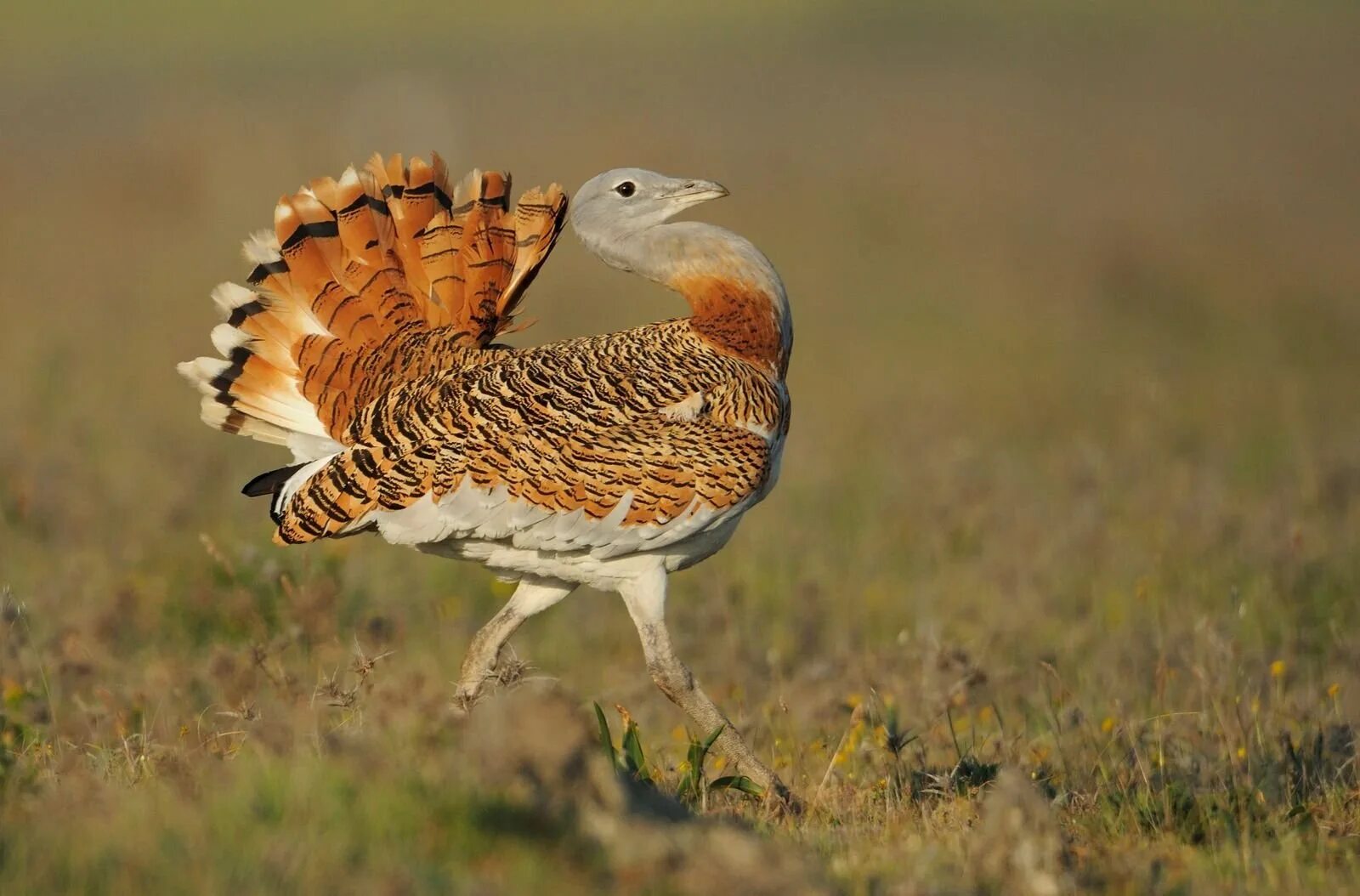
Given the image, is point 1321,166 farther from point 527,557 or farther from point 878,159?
point 527,557

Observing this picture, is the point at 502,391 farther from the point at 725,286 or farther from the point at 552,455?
the point at 725,286

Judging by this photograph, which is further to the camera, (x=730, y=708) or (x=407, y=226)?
(x=730, y=708)

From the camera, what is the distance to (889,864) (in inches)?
123

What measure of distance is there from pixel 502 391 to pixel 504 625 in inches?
25.6

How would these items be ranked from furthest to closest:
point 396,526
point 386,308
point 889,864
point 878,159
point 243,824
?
point 878,159 → point 386,308 → point 396,526 → point 889,864 → point 243,824

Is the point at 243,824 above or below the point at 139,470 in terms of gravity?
above

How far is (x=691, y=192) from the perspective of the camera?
4684mm

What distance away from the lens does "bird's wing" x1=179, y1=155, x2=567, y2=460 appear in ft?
14.5

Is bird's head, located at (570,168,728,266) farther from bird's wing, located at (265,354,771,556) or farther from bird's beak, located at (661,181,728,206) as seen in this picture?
bird's wing, located at (265,354,771,556)

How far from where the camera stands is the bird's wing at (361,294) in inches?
174

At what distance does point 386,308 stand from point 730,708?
5.49 feet

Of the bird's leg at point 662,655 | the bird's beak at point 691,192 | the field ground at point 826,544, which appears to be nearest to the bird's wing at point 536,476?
the bird's leg at point 662,655

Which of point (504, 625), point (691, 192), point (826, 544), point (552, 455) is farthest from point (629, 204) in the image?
point (826, 544)

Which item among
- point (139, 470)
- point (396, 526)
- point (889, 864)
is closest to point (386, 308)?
point (396, 526)
